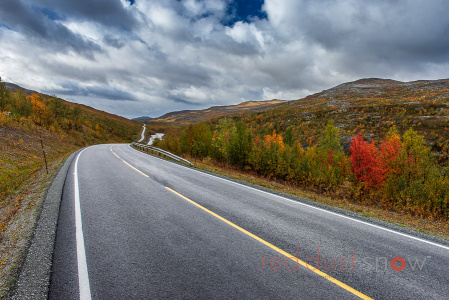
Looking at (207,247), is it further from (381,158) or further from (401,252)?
(381,158)

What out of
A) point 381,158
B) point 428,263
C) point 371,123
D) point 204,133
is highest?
point 371,123

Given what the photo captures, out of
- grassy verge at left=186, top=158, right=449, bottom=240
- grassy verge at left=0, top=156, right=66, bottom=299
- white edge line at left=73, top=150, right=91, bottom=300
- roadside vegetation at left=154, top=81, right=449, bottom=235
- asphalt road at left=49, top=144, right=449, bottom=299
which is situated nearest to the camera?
white edge line at left=73, top=150, right=91, bottom=300

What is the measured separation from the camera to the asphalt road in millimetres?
2941

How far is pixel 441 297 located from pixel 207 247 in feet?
12.1

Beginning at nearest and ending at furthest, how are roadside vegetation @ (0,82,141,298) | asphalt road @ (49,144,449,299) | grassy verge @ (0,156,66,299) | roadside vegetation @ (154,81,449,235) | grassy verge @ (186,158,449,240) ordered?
asphalt road @ (49,144,449,299) → grassy verge @ (0,156,66,299) → roadside vegetation @ (0,82,141,298) → grassy verge @ (186,158,449,240) → roadside vegetation @ (154,81,449,235)

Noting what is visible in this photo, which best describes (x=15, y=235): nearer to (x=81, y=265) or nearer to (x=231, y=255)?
(x=81, y=265)

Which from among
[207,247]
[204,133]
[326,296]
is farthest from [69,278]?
[204,133]

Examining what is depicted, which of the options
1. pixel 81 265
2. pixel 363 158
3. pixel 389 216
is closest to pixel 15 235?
pixel 81 265

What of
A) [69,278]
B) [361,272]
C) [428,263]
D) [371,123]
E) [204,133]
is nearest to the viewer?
[69,278]

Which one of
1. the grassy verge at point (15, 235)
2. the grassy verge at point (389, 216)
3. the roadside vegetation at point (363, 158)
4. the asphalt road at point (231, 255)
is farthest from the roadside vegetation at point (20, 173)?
the roadside vegetation at point (363, 158)

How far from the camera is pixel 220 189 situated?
8.59 m

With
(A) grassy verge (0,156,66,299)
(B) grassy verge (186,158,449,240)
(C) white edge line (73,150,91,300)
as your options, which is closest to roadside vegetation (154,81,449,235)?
(B) grassy verge (186,158,449,240)

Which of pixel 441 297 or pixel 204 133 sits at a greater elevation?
pixel 204 133

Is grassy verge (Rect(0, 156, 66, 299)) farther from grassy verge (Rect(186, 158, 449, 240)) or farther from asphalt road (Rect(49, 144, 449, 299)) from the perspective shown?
grassy verge (Rect(186, 158, 449, 240))
